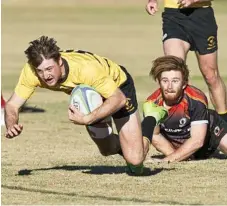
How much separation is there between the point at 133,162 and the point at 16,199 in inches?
65.1

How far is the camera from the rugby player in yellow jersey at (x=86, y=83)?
32.5 feet

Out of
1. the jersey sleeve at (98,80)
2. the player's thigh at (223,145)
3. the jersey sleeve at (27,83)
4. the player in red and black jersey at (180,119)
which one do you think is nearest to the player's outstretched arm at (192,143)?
the player in red and black jersey at (180,119)

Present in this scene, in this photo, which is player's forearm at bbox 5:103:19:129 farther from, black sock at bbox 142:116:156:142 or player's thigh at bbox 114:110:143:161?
black sock at bbox 142:116:156:142

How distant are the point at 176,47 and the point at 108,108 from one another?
2.68 meters

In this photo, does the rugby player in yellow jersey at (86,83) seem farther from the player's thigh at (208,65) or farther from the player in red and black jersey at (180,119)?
the player's thigh at (208,65)

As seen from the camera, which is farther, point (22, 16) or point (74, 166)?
point (22, 16)

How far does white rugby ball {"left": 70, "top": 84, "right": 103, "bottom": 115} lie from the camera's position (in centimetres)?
991

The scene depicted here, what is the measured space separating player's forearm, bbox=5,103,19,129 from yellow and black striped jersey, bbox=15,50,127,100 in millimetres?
147

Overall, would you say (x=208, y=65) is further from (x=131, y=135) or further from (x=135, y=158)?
(x=135, y=158)

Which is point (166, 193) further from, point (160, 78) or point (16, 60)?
point (16, 60)

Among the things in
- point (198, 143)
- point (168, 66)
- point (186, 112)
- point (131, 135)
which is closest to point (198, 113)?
point (186, 112)

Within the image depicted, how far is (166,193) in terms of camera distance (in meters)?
9.51

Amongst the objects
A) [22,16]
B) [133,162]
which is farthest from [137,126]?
[22,16]

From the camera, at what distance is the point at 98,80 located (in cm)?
997
